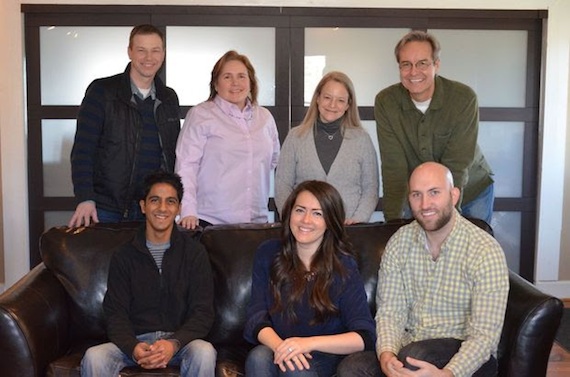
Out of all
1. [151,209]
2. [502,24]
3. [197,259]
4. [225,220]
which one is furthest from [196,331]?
[502,24]

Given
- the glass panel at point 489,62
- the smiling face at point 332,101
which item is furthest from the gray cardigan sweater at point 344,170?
the glass panel at point 489,62

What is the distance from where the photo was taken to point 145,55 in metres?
3.39

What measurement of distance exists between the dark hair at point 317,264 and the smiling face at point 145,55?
40.3 inches

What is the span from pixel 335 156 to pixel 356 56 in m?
2.05

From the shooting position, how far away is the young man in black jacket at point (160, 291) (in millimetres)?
2812

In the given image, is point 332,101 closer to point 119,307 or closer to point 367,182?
point 367,182

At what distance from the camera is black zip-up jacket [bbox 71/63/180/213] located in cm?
341

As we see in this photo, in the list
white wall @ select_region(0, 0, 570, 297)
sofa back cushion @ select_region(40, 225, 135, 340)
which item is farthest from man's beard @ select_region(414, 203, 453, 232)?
white wall @ select_region(0, 0, 570, 297)

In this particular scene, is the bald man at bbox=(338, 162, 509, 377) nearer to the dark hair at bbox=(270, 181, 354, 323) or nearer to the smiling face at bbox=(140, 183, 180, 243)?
the dark hair at bbox=(270, 181, 354, 323)

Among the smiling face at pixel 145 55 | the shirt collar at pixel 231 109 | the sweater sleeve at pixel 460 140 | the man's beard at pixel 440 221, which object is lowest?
the man's beard at pixel 440 221

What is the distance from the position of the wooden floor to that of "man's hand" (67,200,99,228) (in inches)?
95.6

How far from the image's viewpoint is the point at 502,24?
17.4 ft

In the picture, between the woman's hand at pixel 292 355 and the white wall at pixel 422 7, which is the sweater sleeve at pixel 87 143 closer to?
the woman's hand at pixel 292 355

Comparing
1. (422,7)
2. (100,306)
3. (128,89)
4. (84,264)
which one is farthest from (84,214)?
(422,7)
